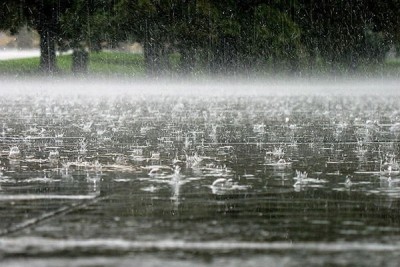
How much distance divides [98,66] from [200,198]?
190 feet

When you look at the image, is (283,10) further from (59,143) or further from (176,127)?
(59,143)

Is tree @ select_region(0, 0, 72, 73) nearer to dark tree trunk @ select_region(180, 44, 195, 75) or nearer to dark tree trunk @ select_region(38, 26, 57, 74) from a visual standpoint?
dark tree trunk @ select_region(38, 26, 57, 74)

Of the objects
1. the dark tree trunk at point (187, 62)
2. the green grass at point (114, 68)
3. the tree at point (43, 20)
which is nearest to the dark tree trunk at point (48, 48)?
the tree at point (43, 20)

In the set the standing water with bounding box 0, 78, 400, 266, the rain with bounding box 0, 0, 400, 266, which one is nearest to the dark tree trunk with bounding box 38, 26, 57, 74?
the rain with bounding box 0, 0, 400, 266

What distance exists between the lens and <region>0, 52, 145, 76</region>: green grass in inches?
2172

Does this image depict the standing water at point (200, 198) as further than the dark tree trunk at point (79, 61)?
No

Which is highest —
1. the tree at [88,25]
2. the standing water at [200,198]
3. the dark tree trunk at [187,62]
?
the tree at [88,25]

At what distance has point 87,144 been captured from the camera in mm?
11922

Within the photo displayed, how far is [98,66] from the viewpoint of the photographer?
6412cm

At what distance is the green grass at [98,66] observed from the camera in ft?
181

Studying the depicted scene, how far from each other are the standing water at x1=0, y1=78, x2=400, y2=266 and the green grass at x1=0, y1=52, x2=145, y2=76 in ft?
128

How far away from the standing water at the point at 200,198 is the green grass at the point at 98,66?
128ft

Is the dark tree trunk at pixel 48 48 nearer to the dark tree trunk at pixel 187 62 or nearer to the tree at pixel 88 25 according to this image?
the tree at pixel 88 25

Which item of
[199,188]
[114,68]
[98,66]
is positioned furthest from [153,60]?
[199,188]
